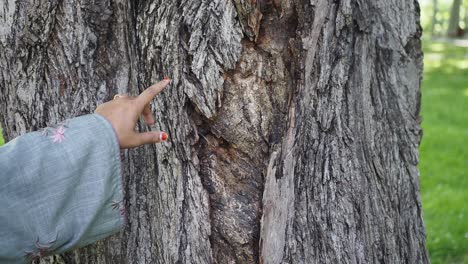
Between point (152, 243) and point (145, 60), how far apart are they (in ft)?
1.96

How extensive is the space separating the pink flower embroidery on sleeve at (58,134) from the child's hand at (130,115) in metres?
0.12

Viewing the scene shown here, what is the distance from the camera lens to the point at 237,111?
1.88 meters

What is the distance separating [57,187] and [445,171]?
4764 mm

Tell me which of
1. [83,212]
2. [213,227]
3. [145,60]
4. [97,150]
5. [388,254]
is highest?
[145,60]

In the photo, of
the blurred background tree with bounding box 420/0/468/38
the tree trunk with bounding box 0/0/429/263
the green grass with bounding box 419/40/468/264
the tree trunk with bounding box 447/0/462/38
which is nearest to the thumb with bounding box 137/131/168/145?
the tree trunk with bounding box 0/0/429/263

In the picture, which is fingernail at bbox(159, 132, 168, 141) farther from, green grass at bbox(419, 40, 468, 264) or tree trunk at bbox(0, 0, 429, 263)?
green grass at bbox(419, 40, 468, 264)

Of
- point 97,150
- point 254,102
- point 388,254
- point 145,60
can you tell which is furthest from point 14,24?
point 388,254

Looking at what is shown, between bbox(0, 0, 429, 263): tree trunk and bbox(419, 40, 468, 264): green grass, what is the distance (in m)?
2.16

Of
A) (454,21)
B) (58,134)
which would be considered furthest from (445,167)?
(454,21)

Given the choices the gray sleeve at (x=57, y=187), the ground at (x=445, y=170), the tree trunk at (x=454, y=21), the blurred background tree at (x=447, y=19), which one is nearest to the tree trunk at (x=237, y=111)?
the gray sleeve at (x=57, y=187)

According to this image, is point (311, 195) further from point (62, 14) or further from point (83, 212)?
point (62, 14)

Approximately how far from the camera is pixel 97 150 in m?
1.71

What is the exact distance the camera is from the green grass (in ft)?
13.7

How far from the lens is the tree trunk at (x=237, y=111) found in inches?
72.9
